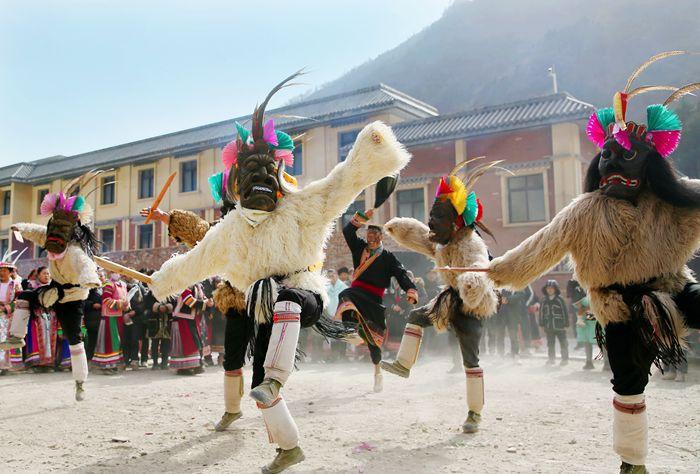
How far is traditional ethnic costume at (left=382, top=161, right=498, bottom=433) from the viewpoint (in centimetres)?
461

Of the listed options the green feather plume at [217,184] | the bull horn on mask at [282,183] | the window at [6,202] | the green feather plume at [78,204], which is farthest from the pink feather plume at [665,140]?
the window at [6,202]

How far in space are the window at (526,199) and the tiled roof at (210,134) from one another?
5.90 meters

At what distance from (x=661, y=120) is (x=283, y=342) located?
263 centimetres

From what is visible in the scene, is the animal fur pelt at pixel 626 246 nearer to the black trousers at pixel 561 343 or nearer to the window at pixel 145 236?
the black trousers at pixel 561 343

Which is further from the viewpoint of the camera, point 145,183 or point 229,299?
point 145,183

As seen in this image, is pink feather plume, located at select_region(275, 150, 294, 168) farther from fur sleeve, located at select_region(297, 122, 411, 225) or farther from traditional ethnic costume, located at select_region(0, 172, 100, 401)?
traditional ethnic costume, located at select_region(0, 172, 100, 401)

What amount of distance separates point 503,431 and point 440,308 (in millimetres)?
1098

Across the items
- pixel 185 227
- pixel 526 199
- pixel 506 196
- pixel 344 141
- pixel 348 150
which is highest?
pixel 344 141

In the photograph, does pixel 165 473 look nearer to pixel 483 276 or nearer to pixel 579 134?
pixel 483 276

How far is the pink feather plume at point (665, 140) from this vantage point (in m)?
3.40

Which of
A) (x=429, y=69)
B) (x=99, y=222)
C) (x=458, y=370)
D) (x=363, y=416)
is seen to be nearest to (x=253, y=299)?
(x=363, y=416)

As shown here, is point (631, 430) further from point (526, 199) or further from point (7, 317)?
point (526, 199)

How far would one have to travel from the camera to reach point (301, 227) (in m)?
3.94

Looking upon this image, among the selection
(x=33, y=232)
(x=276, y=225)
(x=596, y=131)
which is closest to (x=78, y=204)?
(x=33, y=232)
